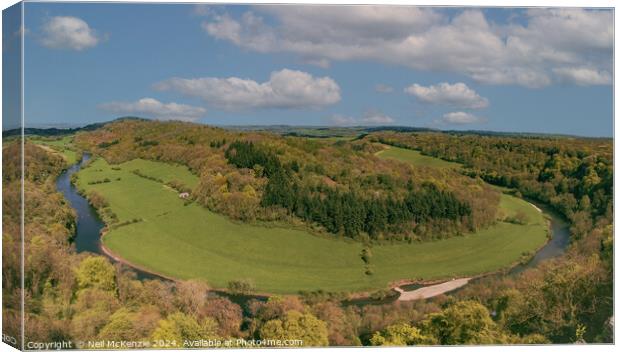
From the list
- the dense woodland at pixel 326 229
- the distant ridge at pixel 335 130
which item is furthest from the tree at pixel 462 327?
the distant ridge at pixel 335 130

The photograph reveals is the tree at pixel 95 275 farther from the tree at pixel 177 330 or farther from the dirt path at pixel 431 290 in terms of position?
the dirt path at pixel 431 290

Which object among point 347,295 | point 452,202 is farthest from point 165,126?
point 452,202

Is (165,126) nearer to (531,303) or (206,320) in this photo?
(206,320)

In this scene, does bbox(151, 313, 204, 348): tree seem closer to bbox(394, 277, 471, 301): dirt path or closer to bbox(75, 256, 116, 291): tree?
bbox(75, 256, 116, 291): tree

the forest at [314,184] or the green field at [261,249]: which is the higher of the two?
the forest at [314,184]

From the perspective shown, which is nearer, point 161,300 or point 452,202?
point 161,300

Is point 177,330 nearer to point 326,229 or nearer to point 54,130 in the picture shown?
point 326,229

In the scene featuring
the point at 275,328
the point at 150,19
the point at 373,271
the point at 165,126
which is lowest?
the point at 275,328
